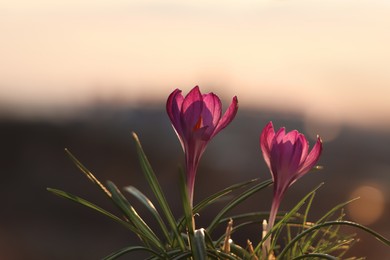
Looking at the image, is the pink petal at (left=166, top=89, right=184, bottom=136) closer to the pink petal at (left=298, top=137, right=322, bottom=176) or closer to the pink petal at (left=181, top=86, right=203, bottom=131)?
the pink petal at (left=181, top=86, right=203, bottom=131)

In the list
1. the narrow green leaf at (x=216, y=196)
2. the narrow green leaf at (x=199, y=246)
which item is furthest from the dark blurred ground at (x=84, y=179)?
the narrow green leaf at (x=199, y=246)

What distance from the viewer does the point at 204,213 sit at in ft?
19.2

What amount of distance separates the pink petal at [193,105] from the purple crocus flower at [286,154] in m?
0.06

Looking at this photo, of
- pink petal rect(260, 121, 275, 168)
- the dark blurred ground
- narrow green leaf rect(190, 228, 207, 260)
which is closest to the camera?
narrow green leaf rect(190, 228, 207, 260)

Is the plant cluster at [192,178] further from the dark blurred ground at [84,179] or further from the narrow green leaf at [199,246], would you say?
the dark blurred ground at [84,179]

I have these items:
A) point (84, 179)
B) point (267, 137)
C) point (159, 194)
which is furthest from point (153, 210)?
point (84, 179)

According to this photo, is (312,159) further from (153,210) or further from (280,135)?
(153,210)

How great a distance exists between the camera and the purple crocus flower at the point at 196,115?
0.65 m

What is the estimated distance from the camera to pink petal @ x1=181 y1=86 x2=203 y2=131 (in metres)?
0.65

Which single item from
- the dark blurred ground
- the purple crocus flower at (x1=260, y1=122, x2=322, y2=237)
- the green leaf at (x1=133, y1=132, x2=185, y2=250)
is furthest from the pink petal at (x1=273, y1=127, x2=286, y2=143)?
the dark blurred ground

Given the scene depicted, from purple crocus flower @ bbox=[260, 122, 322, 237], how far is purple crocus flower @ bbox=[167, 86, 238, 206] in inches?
1.6

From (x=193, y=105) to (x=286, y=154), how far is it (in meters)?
0.09

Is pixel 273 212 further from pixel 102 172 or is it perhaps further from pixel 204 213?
pixel 102 172

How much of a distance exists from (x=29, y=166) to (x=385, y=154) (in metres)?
5.99
